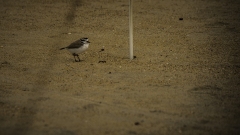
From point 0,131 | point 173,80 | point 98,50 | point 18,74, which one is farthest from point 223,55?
point 0,131

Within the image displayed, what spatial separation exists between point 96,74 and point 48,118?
2.54m

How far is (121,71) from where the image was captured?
947cm

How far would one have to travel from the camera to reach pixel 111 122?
675 centimetres

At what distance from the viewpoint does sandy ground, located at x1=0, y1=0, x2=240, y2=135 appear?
6801 millimetres

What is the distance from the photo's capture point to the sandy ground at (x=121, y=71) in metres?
6.80

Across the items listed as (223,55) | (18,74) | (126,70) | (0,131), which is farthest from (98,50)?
(0,131)

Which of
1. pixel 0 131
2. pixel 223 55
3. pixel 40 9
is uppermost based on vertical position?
pixel 40 9

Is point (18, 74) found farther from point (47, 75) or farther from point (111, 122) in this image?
point (111, 122)

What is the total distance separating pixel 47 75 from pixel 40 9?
7432 mm

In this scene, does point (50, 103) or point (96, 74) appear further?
point (96, 74)

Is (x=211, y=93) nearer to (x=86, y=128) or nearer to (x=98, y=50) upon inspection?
(x=86, y=128)

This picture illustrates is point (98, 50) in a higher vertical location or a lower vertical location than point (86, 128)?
higher

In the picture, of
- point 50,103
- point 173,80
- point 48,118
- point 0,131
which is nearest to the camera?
point 0,131

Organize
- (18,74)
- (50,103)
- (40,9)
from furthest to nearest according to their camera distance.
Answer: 1. (40,9)
2. (18,74)
3. (50,103)
